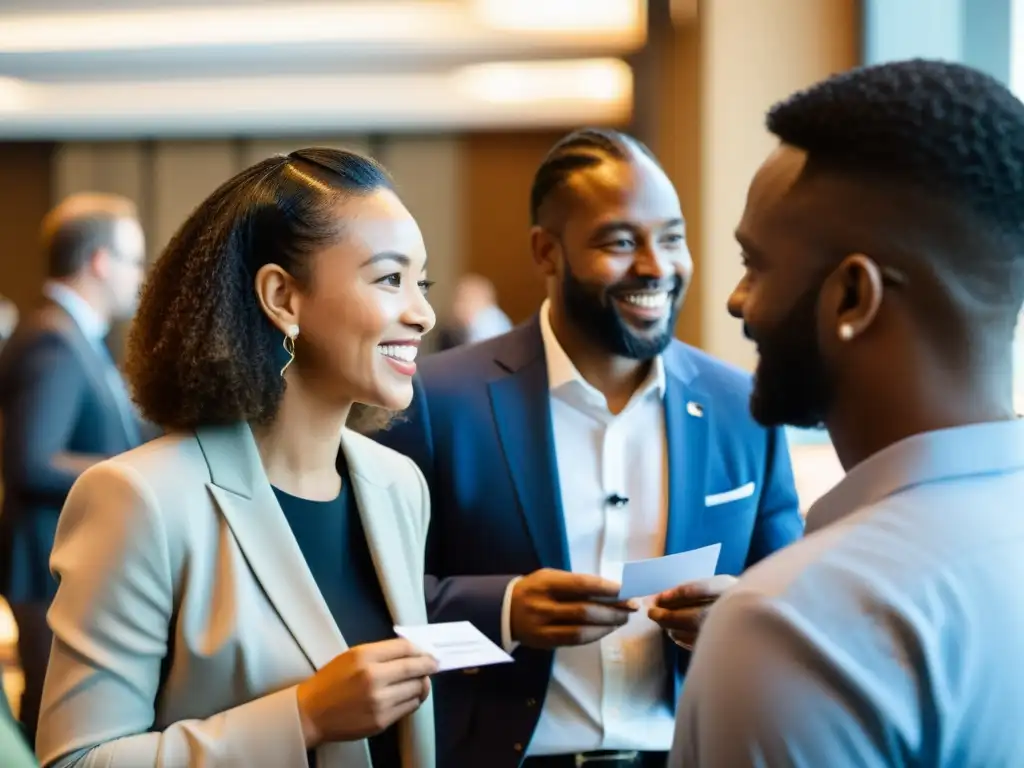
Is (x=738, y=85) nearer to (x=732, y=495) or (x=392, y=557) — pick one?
(x=732, y=495)

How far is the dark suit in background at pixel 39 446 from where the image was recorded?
328cm

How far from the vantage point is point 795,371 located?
98 cm

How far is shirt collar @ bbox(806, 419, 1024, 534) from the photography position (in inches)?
34.6

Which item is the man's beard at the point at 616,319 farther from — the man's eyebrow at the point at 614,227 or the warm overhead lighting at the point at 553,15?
the warm overhead lighting at the point at 553,15

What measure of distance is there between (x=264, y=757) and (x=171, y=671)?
6.5 inches

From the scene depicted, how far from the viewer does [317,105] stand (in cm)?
917

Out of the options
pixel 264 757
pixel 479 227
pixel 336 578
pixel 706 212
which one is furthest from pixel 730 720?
pixel 479 227

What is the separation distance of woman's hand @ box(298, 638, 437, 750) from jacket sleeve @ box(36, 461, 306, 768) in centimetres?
2

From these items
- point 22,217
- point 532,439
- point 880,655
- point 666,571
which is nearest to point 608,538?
point 532,439

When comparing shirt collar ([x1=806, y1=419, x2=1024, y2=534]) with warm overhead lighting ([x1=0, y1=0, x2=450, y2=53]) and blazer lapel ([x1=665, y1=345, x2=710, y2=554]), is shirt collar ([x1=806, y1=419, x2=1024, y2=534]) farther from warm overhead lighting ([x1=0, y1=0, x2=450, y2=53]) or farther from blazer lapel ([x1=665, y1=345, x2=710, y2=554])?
warm overhead lighting ([x1=0, y1=0, x2=450, y2=53])

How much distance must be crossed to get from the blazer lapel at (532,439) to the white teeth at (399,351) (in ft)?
1.62

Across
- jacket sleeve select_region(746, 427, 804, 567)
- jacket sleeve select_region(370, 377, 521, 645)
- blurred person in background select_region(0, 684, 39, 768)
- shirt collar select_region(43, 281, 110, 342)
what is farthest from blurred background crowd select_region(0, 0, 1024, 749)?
blurred person in background select_region(0, 684, 39, 768)

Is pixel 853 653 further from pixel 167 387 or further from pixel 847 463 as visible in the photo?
pixel 167 387

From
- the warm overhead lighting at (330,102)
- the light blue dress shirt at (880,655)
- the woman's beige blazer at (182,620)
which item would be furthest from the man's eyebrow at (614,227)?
the warm overhead lighting at (330,102)
